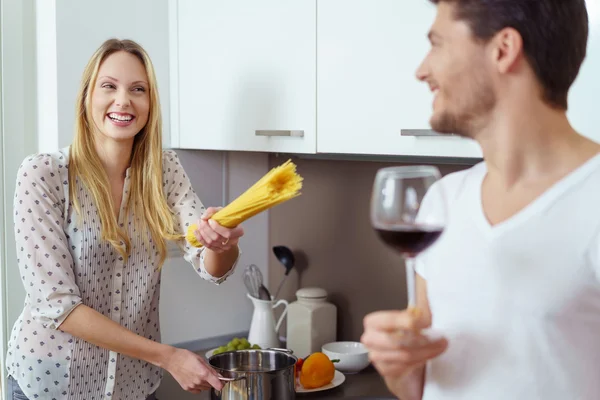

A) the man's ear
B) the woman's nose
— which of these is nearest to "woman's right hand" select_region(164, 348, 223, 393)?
the woman's nose

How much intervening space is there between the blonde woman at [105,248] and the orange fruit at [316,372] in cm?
39

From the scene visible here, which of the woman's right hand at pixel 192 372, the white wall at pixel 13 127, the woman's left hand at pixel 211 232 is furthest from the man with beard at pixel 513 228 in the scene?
the white wall at pixel 13 127

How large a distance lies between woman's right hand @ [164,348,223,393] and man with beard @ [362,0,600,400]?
0.74 m

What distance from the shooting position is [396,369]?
881 millimetres

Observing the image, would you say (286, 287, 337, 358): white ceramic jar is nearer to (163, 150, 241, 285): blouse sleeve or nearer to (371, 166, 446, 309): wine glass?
(163, 150, 241, 285): blouse sleeve

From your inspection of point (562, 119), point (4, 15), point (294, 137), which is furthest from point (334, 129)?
point (4, 15)

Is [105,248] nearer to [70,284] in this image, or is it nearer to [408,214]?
[70,284]

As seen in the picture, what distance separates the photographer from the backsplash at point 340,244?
2.26m

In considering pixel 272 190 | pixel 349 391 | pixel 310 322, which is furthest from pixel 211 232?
pixel 310 322

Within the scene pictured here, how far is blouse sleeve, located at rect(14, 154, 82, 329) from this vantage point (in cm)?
165

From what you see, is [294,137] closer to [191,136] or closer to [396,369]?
[191,136]

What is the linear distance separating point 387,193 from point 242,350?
117cm

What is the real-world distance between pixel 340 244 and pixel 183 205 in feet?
Answer: 2.25

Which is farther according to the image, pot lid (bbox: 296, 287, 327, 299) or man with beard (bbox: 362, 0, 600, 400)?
pot lid (bbox: 296, 287, 327, 299)
